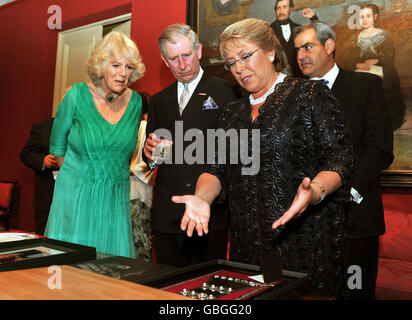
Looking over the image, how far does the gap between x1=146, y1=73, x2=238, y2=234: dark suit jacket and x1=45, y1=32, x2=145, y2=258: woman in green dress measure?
21cm

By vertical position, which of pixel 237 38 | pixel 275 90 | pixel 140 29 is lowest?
pixel 275 90

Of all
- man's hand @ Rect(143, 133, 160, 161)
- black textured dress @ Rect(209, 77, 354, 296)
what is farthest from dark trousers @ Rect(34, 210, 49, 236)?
black textured dress @ Rect(209, 77, 354, 296)

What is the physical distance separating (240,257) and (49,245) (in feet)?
2.35

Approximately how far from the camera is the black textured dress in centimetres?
144

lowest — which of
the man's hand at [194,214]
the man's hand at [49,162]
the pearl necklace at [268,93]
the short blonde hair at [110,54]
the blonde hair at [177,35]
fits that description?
the man's hand at [194,214]

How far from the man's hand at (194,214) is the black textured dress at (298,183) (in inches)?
11.6

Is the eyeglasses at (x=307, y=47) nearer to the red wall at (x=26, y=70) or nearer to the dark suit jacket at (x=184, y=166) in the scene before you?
the dark suit jacket at (x=184, y=166)

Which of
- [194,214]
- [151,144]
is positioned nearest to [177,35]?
[151,144]

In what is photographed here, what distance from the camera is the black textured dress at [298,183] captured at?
1438mm

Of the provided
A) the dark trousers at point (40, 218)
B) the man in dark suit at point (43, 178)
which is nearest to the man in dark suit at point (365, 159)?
the man in dark suit at point (43, 178)

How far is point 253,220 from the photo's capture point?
1.53 metres

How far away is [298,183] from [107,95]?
4.24 feet

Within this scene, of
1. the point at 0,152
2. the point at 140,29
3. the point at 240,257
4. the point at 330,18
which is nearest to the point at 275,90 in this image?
the point at 240,257
